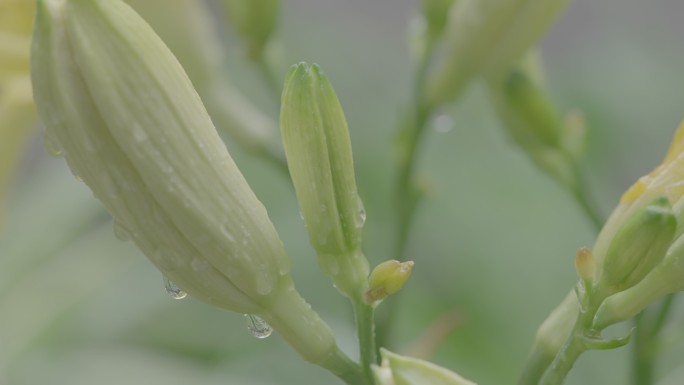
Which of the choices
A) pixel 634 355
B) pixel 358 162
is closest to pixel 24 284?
pixel 358 162

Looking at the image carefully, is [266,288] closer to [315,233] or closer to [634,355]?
[315,233]

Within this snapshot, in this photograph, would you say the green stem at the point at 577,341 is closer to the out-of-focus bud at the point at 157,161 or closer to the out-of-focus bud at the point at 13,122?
the out-of-focus bud at the point at 157,161

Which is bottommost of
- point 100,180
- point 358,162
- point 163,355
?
point 163,355

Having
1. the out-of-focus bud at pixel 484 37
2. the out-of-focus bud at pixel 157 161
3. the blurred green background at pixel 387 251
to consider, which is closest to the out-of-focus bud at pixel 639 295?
the out-of-focus bud at pixel 157 161

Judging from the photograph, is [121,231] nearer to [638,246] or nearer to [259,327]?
[259,327]

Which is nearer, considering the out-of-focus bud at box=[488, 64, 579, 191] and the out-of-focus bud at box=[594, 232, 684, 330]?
the out-of-focus bud at box=[594, 232, 684, 330]

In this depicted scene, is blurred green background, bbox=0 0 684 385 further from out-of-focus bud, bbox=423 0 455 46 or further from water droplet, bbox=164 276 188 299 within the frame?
water droplet, bbox=164 276 188 299

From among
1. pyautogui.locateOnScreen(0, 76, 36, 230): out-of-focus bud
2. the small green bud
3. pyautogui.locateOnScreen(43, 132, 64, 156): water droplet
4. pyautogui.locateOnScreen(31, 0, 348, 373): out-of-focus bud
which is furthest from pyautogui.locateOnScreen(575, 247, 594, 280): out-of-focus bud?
pyautogui.locateOnScreen(0, 76, 36, 230): out-of-focus bud
